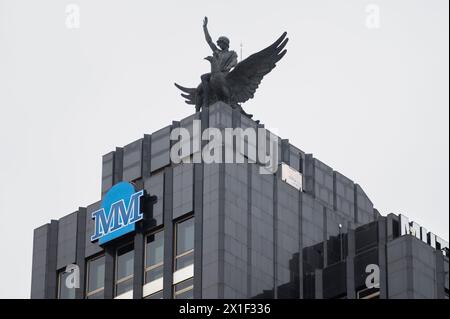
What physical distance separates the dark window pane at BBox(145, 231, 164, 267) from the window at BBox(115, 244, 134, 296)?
1558 mm

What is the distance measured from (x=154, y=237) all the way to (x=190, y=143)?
6.13 metres

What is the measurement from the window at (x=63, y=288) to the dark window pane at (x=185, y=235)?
9.08 m

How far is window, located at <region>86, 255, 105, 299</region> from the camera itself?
531ft

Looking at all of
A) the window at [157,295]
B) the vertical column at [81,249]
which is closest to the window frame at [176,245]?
the window at [157,295]

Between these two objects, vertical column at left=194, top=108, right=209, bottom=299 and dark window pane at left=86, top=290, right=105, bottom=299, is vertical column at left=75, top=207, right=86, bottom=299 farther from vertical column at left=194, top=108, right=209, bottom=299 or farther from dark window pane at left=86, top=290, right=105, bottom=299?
vertical column at left=194, top=108, right=209, bottom=299

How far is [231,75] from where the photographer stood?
16500 cm

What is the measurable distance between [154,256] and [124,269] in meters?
2.77

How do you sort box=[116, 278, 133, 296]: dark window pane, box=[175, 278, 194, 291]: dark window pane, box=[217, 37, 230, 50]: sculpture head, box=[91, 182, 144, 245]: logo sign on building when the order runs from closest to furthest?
box=[175, 278, 194, 291]: dark window pane, box=[116, 278, 133, 296]: dark window pane, box=[91, 182, 144, 245]: logo sign on building, box=[217, 37, 230, 50]: sculpture head

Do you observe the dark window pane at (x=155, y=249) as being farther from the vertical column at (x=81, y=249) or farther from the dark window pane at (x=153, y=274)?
the vertical column at (x=81, y=249)

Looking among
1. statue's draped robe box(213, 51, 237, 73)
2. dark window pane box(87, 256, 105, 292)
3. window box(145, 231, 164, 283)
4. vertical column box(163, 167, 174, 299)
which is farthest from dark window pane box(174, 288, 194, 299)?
statue's draped robe box(213, 51, 237, 73)

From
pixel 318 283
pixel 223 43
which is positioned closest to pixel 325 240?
pixel 318 283

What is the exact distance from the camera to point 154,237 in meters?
A: 160

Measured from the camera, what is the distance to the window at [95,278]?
6373 inches
